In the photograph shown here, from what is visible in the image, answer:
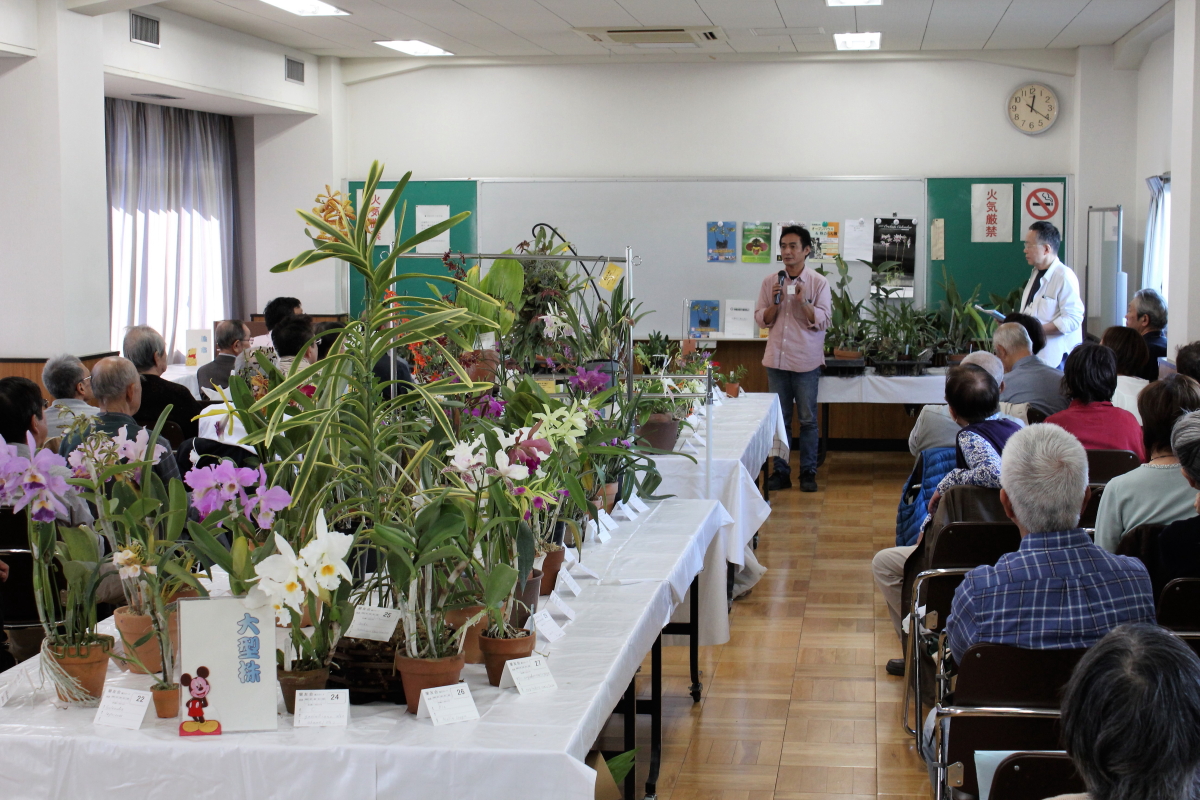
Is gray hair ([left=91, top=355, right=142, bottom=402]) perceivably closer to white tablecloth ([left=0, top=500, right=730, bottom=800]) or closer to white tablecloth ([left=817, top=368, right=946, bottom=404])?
white tablecloth ([left=0, top=500, right=730, bottom=800])

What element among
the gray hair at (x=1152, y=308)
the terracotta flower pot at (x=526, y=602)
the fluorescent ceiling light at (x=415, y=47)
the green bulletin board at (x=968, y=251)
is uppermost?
the fluorescent ceiling light at (x=415, y=47)

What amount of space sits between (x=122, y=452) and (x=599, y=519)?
146 cm

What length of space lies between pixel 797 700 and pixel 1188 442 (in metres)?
1.61

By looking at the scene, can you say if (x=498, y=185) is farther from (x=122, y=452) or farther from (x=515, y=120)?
(x=122, y=452)

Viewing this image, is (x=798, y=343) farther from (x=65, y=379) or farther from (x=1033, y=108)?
(x=65, y=379)

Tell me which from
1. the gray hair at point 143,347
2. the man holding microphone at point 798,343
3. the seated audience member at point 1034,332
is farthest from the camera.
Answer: the man holding microphone at point 798,343

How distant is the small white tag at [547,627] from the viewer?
2.26 m

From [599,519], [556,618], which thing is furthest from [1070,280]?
[556,618]

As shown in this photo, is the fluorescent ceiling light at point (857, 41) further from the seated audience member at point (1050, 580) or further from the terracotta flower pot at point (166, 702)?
the terracotta flower pot at point (166, 702)

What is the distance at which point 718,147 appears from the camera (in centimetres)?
893

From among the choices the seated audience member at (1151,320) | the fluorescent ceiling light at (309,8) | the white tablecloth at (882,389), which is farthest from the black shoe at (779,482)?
the fluorescent ceiling light at (309,8)

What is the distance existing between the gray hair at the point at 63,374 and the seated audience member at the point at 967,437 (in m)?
2.95

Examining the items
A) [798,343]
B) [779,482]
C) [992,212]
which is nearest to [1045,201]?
[992,212]

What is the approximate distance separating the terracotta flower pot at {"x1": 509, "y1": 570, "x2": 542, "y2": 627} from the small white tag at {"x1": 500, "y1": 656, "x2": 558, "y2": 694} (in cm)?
13
